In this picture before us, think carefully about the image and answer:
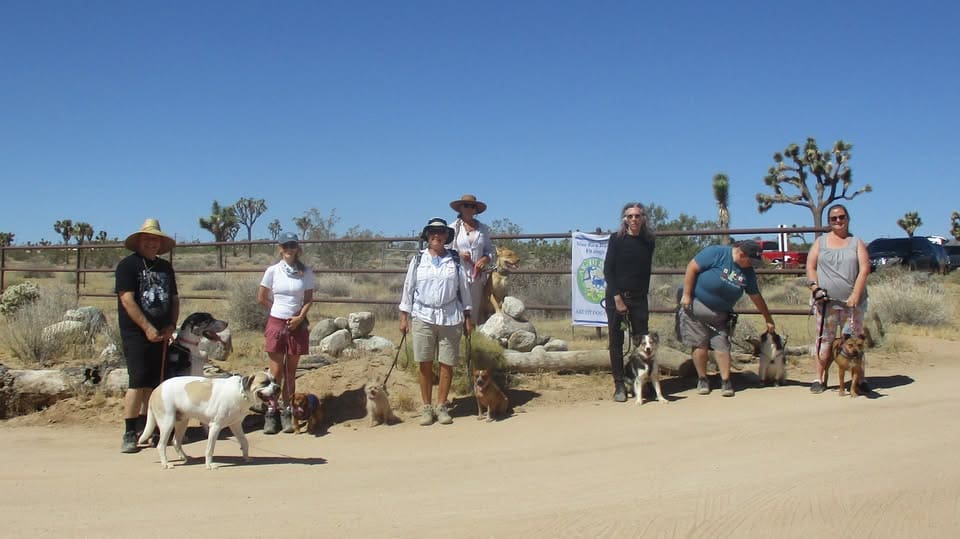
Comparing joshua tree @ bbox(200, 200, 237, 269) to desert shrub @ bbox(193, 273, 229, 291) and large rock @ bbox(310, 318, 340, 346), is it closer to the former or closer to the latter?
desert shrub @ bbox(193, 273, 229, 291)

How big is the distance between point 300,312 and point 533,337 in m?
3.44

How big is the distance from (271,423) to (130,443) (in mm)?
1235

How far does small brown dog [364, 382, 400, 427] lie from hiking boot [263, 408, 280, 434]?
842 millimetres

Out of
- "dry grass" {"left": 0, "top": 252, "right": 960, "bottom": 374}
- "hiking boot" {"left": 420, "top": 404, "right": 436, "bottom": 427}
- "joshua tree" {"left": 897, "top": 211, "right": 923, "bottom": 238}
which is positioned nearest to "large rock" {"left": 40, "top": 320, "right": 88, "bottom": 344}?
"dry grass" {"left": 0, "top": 252, "right": 960, "bottom": 374}

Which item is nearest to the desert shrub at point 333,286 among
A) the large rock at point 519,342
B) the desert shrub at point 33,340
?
the desert shrub at point 33,340

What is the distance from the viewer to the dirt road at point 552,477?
413 cm

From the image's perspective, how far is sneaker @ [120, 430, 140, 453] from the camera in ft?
19.7

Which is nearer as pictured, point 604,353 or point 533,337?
point 604,353

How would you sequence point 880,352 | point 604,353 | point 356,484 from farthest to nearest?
point 880,352 < point 604,353 < point 356,484

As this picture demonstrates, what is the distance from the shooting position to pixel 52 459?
5.94 metres

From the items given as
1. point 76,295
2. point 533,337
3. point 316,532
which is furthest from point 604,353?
point 76,295

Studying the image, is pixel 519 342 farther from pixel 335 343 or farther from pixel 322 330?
pixel 322 330

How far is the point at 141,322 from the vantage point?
5.93 m

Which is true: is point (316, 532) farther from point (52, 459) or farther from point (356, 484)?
point (52, 459)
